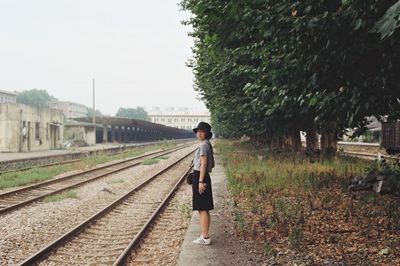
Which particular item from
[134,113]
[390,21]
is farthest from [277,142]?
[134,113]

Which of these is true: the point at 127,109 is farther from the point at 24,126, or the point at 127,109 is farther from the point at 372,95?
the point at 372,95

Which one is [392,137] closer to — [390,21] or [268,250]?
[268,250]

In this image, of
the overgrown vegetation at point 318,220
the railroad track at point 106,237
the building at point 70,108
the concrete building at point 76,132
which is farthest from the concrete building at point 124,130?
the building at point 70,108

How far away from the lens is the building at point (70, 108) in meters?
145

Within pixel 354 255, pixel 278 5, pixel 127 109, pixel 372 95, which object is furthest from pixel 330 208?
pixel 127 109

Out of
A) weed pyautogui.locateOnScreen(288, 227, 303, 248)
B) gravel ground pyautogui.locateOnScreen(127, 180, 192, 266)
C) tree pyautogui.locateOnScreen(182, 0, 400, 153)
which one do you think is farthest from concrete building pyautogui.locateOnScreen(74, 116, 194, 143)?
weed pyautogui.locateOnScreen(288, 227, 303, 248)

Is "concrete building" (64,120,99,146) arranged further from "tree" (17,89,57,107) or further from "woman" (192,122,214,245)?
"tree" (17,89,57,107)

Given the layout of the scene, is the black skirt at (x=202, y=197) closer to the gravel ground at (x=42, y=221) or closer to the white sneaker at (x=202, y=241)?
the white sneaker at (x=202, y=241)

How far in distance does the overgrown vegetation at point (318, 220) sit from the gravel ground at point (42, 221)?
11.6 feet

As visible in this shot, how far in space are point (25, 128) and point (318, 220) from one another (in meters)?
30.6

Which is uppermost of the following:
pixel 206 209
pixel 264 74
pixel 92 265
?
pixel 264 74

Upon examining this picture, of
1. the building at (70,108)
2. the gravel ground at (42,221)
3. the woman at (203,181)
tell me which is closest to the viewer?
the woman at (203,181)

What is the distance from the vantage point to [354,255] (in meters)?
5.25

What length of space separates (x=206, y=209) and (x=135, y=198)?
609 centimetres
